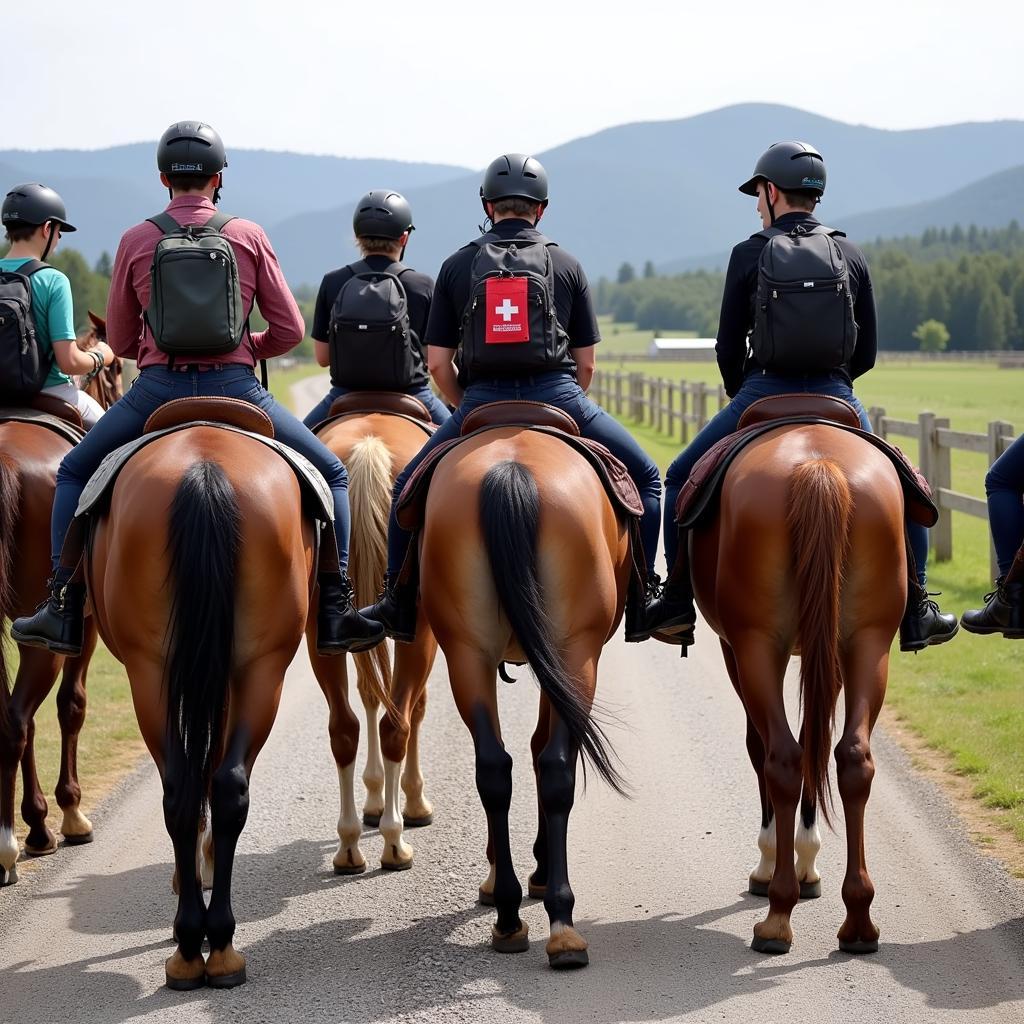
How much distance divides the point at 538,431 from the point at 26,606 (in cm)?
294

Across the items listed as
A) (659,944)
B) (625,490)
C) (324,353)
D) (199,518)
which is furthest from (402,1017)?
(324,353)

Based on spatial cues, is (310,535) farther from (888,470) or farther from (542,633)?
(888,470)

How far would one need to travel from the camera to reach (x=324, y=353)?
871 cm

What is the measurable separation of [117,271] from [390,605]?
2.04m

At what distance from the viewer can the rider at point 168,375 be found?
616 centimetres

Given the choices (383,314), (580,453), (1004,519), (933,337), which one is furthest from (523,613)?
(933,337)

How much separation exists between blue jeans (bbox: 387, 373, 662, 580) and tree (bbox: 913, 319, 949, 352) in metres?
150

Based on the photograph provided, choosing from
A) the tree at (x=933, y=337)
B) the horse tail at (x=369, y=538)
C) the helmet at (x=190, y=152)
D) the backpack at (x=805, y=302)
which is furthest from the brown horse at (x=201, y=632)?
the tree at (x=933, y=337)

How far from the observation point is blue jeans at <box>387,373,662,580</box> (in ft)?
21.3

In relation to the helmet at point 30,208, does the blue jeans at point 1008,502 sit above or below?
below

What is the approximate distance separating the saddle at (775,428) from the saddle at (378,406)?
222 cm

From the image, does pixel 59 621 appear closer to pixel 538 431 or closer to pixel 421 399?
pixel 538 431

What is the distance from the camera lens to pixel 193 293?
19.6ft

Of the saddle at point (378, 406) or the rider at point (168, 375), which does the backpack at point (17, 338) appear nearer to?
the rider at point (168, 375)
